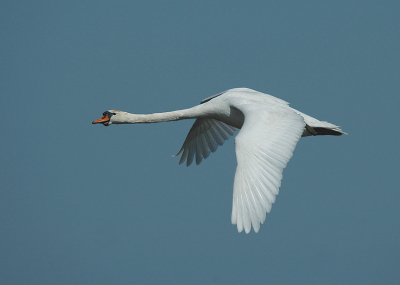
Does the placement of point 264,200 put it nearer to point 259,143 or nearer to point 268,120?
point 259,143

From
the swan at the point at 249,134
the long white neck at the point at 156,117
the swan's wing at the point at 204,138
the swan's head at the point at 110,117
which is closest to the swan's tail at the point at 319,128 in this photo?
the swan at the point at 249,134

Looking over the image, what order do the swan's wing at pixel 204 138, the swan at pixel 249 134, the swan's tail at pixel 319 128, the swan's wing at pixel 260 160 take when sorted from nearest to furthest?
the swan's wing at pixel 260 160 < the swan at pixel 249 134 < the swan's tail at pixel 319 128 < the swan's wing at pixel 204 138

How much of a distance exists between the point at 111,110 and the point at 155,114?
3.98ft

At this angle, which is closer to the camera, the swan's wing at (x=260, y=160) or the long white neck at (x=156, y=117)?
the swan's wing at (x=260, y=160)

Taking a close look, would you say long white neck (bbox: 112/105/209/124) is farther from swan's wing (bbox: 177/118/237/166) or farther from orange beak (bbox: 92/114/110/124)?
swan's wing (bbox: 177/118/237/166)

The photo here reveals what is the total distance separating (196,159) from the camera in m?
19.7

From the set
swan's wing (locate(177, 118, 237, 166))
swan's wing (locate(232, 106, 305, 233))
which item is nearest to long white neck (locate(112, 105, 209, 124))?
swan's wing (locate(177, 118, 237, 166))

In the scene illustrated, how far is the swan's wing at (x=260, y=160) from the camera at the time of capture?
484 inches

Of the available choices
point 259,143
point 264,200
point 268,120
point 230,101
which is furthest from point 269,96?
point 264,200

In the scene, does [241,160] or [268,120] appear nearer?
[241,160]

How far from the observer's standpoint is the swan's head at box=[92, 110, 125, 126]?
17844 mm

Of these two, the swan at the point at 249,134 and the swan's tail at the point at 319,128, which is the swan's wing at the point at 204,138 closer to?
the swan at the point at 249,134

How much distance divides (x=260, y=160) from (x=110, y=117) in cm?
617

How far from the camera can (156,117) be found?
706 inches
